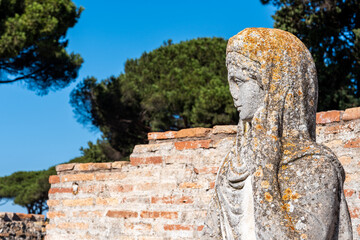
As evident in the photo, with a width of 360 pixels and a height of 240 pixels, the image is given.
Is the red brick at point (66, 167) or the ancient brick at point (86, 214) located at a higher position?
the red brick at point (66, 167)

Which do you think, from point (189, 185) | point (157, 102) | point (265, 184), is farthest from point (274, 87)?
point (157, 102)

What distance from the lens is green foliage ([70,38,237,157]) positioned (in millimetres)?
14344

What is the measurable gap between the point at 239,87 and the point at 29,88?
1306 centimetres

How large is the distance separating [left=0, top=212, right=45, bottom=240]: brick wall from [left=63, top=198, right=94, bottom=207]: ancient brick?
1.40 m

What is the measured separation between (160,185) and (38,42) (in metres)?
8.48

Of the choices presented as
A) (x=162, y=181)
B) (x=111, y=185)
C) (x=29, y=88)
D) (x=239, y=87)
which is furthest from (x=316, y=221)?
(x=29, y=88)

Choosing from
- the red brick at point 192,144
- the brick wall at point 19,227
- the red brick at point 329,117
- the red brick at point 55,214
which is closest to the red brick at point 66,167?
the red brick at point 55,214

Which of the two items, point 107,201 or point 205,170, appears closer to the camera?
point 205,170

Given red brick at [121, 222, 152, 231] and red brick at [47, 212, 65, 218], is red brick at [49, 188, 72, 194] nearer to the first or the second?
red brick at [47, 212, 65, 218]

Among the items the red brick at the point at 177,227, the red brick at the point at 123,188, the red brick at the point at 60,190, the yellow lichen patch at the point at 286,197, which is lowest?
the red brick at the point at 177,227

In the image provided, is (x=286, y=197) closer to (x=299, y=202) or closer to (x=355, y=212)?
(x=299, y=202)

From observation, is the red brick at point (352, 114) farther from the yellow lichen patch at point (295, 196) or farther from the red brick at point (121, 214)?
the yellow lichen patch at point (295, 196)

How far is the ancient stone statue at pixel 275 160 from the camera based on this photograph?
6.50 ft

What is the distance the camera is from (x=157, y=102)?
15.7m
